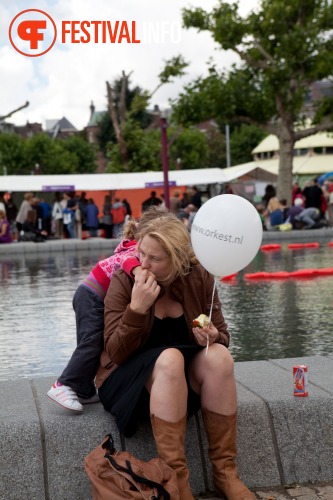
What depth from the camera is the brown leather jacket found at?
3.62 metres

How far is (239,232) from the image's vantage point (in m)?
3.81

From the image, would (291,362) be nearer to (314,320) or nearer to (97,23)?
(314,320)

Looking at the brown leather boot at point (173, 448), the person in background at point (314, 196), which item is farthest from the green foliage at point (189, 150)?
the brown leather boot at point (173, 448)

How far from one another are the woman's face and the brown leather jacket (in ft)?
0.43

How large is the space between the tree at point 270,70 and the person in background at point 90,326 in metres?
25.7

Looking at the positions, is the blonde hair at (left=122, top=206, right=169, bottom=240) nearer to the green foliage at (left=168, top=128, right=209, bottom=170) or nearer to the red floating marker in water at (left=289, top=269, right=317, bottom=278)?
the red floating marker in water at (left=289, top=269, right=317, bottom=278)

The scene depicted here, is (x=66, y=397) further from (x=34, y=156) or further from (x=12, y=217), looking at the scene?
(x=34, y=156)

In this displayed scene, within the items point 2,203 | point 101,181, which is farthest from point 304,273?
point 101,181

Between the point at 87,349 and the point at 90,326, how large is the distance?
0.37ft

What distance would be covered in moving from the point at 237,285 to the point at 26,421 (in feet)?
27.4

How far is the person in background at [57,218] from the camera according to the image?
90.0 ft

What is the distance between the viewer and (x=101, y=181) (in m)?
32.6

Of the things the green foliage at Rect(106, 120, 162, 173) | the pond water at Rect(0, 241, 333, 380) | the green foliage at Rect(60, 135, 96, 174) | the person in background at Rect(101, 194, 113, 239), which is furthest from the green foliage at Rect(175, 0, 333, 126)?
the green foliage at Rect(60, 135, 96, 174)

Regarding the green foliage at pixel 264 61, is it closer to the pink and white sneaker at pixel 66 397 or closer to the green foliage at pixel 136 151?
the green foliage at pixel 136 151
